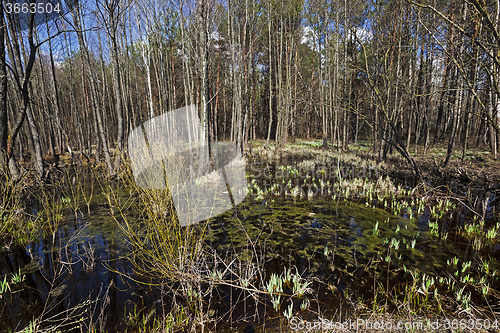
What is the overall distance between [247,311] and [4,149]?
16.5 feet

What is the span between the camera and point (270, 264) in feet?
11.8

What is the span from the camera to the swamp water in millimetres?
2645

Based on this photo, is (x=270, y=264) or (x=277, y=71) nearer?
(x=270, y=264)

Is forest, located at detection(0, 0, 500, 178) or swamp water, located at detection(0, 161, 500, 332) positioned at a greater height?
forest, located at detection(0, 0, 500, 178)

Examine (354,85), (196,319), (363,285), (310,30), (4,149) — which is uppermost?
(310,30)

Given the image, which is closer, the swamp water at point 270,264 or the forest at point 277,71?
the swamp water at point 270,264

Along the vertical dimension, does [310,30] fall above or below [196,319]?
above

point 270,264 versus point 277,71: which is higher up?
point 277,71

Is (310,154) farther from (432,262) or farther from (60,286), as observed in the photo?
(60,286)

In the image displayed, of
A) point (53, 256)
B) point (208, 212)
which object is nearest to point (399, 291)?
point (208, 212)

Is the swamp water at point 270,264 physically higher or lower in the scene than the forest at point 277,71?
lower

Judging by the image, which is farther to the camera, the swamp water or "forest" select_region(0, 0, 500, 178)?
"forest" select_region(0, 0, 500, 178)

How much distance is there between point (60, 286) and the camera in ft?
9.90

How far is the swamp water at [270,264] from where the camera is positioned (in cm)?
264
